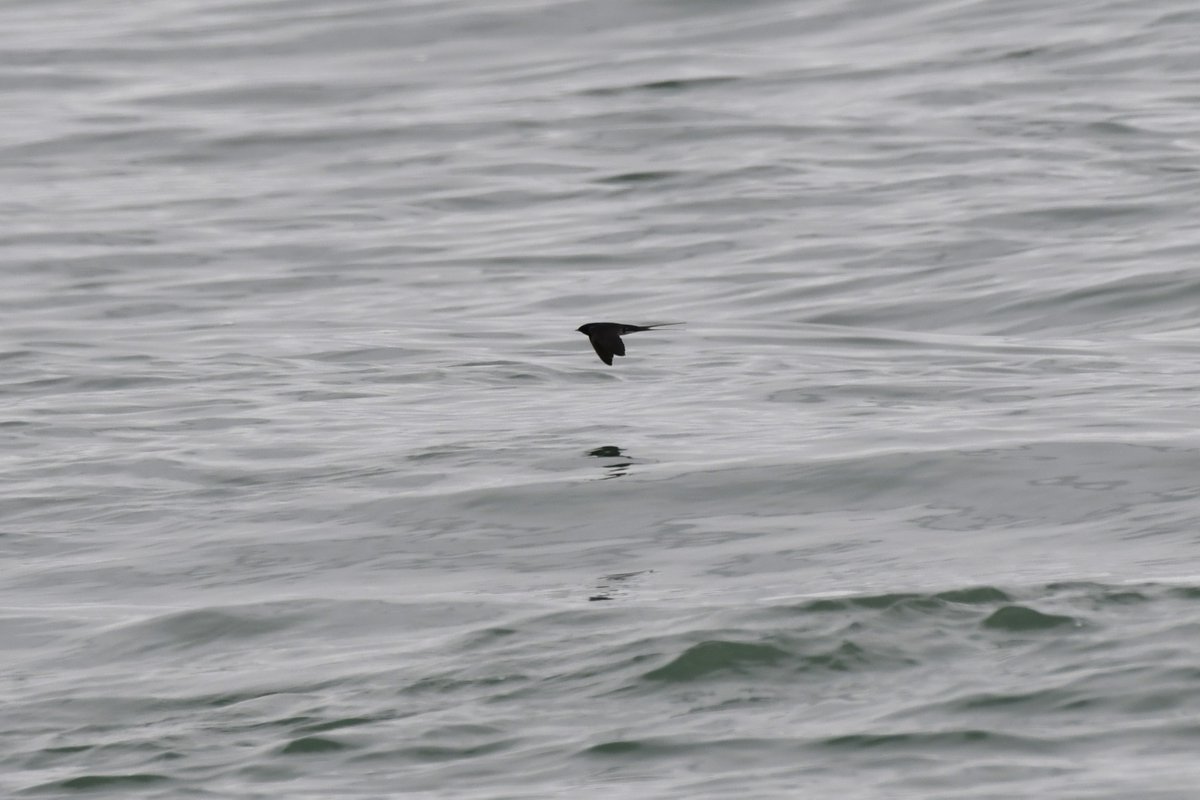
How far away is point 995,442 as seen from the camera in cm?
1014

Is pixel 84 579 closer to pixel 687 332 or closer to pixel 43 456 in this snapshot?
pixel 43 456

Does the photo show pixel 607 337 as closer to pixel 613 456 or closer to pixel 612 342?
pixel 612 342

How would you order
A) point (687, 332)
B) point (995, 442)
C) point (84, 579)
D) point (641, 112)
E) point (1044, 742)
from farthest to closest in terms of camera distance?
point (641, 112)
point (687, 332)
point (995, 442)
point (84, 579)
point (1044, 742)

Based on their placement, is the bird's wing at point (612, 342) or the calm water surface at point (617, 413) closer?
the calm water surface at point (617, 413)

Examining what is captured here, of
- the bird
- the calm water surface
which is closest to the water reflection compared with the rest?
the calm water surface

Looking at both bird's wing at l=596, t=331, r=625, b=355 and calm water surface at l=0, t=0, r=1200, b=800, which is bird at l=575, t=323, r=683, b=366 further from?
calm water surface at l=0, t=0, r=1200, b=800

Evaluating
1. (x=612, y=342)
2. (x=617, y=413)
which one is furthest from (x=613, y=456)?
(x=617, y=413)

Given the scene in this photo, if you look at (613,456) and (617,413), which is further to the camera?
(617,413)

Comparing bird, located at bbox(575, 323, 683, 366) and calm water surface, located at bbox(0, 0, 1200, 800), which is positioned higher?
bird, located at bbox(575, 323, 683, 366)

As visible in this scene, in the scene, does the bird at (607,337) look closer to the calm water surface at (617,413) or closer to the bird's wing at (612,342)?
the bird's wing at (612,342)

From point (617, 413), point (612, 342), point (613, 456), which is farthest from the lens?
point (617, 413)

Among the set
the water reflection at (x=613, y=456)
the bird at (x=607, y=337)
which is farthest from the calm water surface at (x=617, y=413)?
the bird at (x=607, y=337)

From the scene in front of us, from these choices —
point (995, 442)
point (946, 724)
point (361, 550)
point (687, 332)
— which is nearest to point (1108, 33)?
point (687, 332)

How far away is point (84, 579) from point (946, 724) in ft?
12.8
